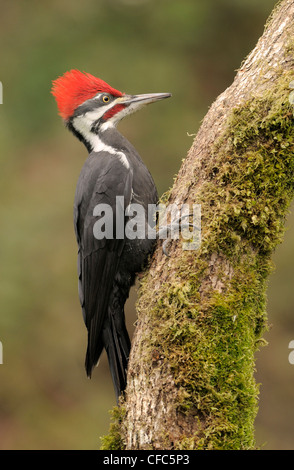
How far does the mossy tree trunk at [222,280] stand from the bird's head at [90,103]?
940 millimetres

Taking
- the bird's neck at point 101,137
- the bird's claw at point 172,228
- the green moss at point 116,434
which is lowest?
the green moss at point 116,434

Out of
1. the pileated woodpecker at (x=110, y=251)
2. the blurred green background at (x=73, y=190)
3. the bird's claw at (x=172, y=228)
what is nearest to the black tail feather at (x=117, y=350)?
the pileated woodpecker at (x=110, y=251)

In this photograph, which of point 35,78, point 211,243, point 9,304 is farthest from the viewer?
point 35,78

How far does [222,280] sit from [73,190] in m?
3.69

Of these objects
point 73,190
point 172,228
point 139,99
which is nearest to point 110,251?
point 172,228

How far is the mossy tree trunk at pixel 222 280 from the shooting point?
6.10ft

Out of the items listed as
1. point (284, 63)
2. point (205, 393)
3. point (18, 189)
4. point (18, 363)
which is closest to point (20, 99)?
point (18, 189)

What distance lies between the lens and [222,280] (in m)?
1.97

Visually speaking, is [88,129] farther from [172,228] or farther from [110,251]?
[172,228]

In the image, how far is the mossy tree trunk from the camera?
1859 mm

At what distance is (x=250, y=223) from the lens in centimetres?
202

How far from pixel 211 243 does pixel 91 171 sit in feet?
3.18

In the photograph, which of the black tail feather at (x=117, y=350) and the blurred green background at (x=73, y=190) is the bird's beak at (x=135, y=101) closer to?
the black tail feather at (x=117, y=350)

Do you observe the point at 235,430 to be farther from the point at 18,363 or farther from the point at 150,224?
the point at 18,363
